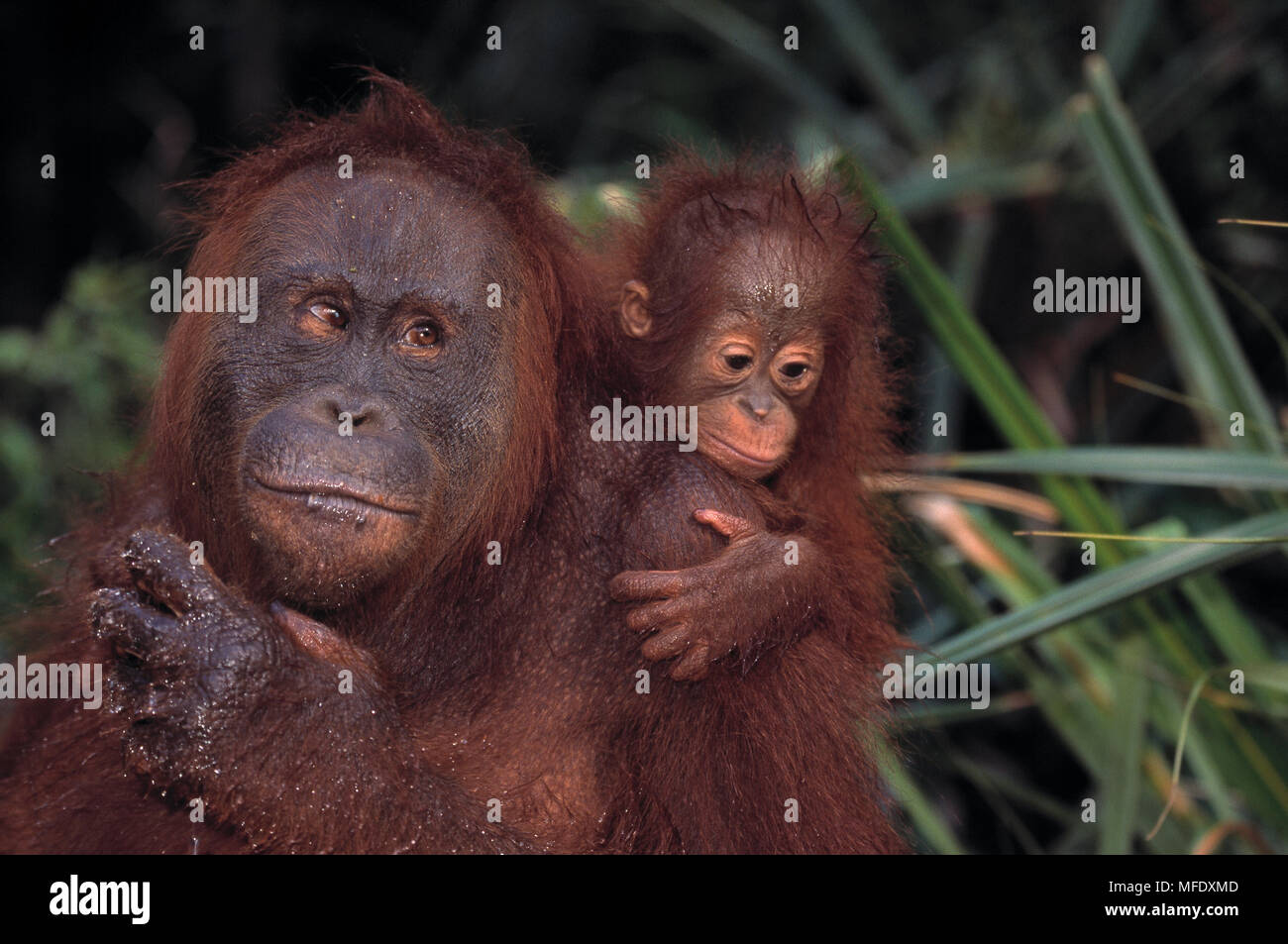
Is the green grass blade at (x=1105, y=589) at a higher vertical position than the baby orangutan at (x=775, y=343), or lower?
lower

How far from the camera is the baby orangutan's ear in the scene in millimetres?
2877

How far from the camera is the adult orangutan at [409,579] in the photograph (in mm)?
2150

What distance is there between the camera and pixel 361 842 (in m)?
2.16

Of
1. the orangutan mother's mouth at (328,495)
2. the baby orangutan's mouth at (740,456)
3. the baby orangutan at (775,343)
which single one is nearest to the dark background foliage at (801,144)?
the baby orangutan at (775,343)

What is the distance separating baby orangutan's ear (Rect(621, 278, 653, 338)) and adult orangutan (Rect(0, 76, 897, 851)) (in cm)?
34

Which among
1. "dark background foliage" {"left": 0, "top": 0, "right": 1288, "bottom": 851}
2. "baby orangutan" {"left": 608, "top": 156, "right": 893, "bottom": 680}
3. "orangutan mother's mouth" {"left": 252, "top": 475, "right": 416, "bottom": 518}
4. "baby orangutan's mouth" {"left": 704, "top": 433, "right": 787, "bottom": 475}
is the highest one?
"dark background foliage" {"left": 0, "top": 0, "right": 1288, "bottom": 851}

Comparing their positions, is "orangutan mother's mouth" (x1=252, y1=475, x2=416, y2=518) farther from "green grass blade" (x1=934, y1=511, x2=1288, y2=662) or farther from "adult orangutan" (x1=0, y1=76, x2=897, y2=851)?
"green grass blade" (x1=934, y1=511, x2=1288, y2=662)

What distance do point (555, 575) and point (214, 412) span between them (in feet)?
2.32

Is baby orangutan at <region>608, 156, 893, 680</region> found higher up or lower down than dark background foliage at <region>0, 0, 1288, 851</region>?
lower down

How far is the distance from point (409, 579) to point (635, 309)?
2.93 feet

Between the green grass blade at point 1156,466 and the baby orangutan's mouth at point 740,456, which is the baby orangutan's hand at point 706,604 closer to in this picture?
the baby orangutan's mouth at point 740,456

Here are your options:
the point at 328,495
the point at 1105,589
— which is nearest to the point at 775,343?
the point at 1105,589

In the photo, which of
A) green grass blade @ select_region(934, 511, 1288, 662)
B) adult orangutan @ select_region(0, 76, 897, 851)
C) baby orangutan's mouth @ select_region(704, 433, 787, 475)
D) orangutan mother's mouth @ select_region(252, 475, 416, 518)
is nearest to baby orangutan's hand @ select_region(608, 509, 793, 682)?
adult orangutan @ select_region(0, 76, 897, 851)

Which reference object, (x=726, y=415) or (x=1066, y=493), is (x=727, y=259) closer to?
(x=726, y=415)
